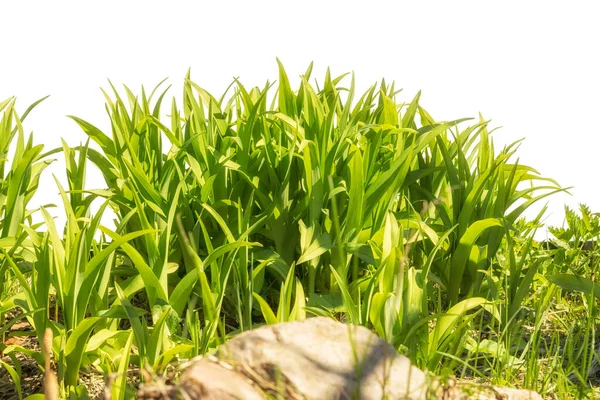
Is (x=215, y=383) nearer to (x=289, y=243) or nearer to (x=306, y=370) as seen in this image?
(x=306, y=370)

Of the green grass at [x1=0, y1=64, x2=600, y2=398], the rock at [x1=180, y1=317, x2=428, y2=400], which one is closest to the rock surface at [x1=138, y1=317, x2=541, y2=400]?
the rock at [x1=180, y1=317, x2=428, y2=400]

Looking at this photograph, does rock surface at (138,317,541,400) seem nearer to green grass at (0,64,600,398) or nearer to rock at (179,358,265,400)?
rock at (179,358,265,400)

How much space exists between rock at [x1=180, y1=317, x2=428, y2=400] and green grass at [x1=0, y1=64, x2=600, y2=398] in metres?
0.64

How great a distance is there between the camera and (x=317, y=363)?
194cm

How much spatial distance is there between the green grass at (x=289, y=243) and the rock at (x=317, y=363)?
0.64 m

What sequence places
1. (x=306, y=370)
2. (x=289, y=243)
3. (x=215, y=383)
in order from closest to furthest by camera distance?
(x=215, y=383), (x=306, y=370), (x=289, y=243)

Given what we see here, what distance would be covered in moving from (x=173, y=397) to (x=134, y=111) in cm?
226

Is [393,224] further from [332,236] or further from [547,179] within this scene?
[547,179]

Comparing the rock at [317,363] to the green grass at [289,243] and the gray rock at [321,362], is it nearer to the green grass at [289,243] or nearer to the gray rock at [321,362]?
the gray rock at [321,362]

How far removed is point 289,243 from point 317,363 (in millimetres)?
1526

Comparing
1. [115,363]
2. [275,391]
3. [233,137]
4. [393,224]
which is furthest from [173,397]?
[233,137]

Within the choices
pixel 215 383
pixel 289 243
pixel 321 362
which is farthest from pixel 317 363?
pixel 289 243

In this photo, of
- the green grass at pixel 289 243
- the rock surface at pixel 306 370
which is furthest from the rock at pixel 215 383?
the green grass at pixel 289 243

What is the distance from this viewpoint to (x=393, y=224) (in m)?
3.13
